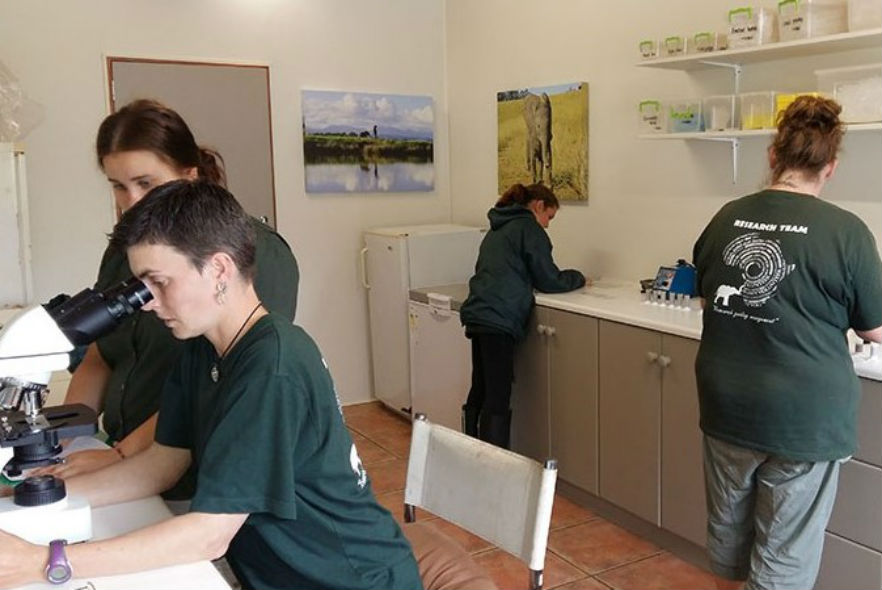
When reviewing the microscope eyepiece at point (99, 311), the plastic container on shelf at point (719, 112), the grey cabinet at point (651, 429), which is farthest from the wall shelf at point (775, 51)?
the microscope eyepiece at point (99, 311)

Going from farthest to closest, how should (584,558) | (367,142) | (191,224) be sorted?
(367,142) < (584,558) < (191,224)

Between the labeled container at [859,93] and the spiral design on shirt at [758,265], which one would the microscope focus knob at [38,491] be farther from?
the labeled container at [859,93]

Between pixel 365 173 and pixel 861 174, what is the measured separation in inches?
114

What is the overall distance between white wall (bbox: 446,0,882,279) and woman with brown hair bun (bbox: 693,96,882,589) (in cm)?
96

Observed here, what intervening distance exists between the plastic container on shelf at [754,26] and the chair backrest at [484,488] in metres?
2.08

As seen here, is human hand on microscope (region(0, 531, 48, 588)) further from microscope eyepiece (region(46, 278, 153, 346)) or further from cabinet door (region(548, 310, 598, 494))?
cabinet door (region(548, 310, 598, 494))

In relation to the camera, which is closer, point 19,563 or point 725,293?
point 19,563

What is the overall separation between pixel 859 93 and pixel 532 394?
6.07ft

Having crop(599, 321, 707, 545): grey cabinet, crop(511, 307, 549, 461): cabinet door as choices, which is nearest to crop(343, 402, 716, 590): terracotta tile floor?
crop(599, 321, 707, 545): grey cabinet

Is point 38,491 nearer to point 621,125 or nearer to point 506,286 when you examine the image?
point 506,286

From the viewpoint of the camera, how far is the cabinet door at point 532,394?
148 inches

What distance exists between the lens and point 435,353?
4520 millimetres

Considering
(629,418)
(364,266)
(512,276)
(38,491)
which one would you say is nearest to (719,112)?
(512,276)

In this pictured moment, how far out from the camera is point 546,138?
14.8 ft
